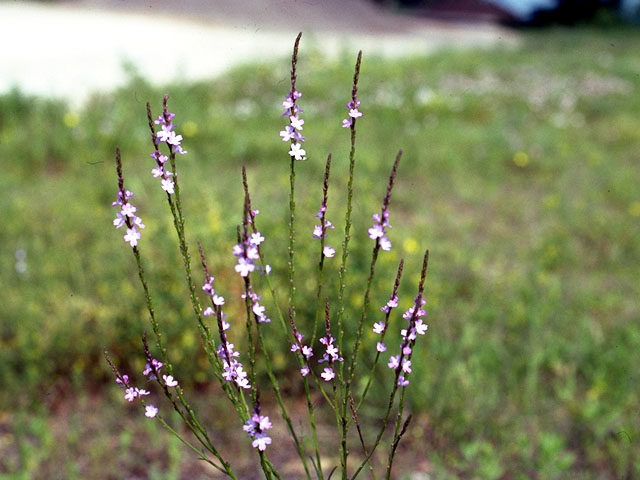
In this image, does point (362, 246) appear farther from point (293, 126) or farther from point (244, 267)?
point (244, 267)

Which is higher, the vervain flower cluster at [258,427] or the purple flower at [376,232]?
the purple flower at [376,232]

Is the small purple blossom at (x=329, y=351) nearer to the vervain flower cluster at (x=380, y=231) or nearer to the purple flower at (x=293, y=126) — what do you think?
the vervain flower cluster at (x=380, y=231)

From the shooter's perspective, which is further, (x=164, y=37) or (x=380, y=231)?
(x=164, y=37)

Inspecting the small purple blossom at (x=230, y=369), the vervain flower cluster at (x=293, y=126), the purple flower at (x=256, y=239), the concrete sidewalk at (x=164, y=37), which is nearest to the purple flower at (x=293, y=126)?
the vervain flower cluster at (x=293, y=126)

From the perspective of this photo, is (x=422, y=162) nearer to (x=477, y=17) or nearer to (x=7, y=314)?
(x=7, y=314)

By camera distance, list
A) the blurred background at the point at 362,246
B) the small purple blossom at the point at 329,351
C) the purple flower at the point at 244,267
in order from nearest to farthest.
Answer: the purple flower at the point at 244,267 < the small purple blossom at the point at 329,351 < the blurred background at the point at 362,246

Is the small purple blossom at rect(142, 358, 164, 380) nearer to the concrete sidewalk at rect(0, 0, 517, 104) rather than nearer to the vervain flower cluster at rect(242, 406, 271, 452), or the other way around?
the vervain flower cluster at rect(242, 406, 271, 452)

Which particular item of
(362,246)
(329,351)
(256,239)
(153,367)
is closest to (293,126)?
(256,239)
